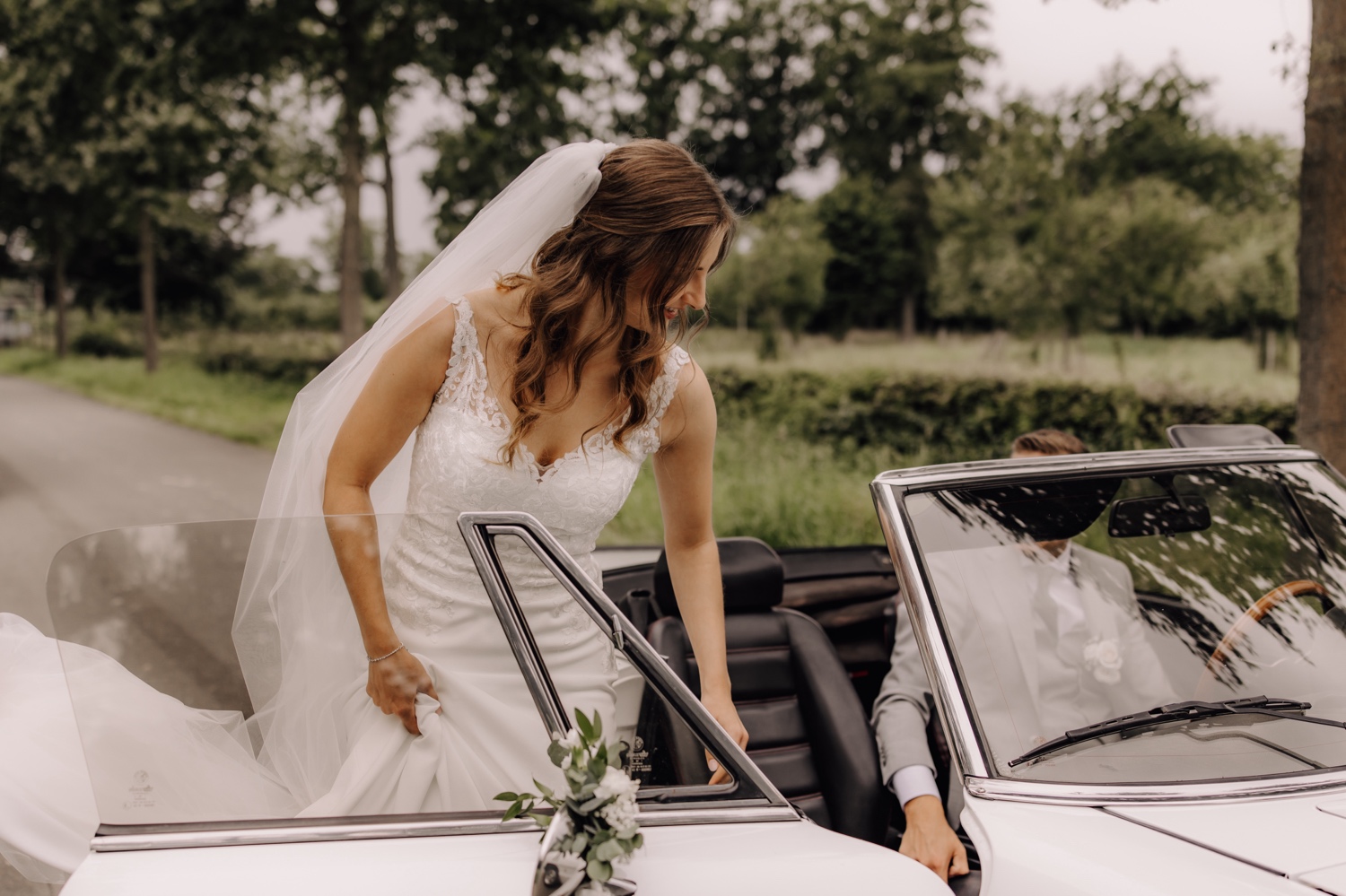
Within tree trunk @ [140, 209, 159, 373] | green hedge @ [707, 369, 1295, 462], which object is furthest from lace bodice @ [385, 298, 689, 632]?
tree trunk @ [140, 209, 159, 373]

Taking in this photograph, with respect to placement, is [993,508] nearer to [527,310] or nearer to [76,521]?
[527,310]

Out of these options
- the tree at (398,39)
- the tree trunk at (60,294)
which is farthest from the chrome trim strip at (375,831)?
the tree trunk at (60,294)

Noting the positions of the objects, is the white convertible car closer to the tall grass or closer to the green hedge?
the green hedge

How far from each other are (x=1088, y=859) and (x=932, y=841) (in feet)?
2.04

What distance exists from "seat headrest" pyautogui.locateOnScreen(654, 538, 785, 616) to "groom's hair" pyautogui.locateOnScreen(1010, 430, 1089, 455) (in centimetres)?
85

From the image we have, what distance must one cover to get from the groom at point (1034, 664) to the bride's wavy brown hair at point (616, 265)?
0.82 meters

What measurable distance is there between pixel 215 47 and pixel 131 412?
8.12 meters

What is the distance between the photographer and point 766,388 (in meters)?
12.1

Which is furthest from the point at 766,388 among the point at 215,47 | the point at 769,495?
the point at 215,47

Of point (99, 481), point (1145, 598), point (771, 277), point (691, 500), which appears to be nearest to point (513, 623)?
point (691, 500)

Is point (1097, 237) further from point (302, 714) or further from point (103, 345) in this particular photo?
point (103, 345)

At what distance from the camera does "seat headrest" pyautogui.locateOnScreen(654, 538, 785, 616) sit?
8.84 feet

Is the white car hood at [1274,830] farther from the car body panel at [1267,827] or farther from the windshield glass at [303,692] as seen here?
the windshield glass at [303,692]

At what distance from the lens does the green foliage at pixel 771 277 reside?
23.4 metres
